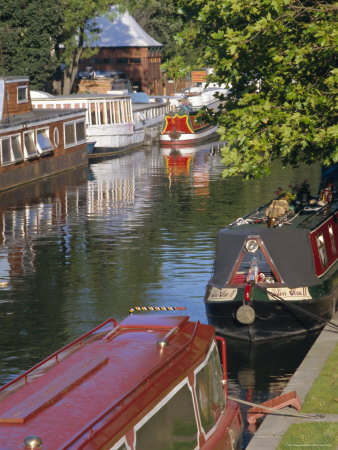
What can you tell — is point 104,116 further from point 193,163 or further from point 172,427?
point 172,427

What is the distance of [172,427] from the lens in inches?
375

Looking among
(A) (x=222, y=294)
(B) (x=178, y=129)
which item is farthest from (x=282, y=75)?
(B) (x=178, y=129)

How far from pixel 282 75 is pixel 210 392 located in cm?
1204

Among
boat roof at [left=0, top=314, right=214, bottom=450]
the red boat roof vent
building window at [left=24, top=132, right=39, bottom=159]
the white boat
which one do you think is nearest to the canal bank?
boat roof at [left=0, top=314, right=214, bottom=450]

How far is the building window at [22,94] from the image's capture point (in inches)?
2223

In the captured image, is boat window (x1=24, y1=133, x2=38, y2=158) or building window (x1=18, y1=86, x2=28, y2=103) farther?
building window (x1=18, y1=86, x2=28, y2=103)

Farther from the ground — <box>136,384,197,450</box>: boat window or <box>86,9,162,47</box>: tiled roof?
<box>86,9,162,47</box>: tiled roof

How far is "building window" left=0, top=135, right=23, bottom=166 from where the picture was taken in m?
49.8

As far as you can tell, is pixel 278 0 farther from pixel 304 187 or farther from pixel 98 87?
pixel 98 87

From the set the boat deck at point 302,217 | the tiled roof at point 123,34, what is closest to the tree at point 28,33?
the tiled roof at point 123,34

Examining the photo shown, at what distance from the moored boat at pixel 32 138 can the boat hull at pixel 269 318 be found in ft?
102

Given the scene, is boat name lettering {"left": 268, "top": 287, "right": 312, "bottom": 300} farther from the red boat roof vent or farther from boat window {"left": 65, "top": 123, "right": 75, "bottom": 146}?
boat window {"left": 65, "top": 123, "right": 75, "bottom": 146}

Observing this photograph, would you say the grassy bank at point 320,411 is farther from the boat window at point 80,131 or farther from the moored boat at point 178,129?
the moored boat at point 178,129

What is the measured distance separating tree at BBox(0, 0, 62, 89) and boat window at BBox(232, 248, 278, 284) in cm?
5701
